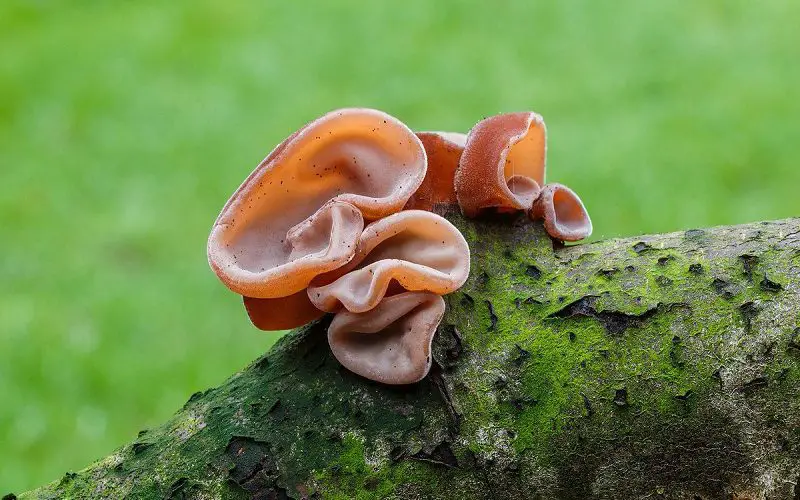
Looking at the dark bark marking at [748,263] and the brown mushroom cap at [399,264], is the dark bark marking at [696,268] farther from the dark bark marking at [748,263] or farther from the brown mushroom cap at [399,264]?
the brown mushroom cap at [399,264]

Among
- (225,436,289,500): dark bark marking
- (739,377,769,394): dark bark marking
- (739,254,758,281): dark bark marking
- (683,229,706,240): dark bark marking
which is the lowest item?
(739,377,769,394): dark bark marking

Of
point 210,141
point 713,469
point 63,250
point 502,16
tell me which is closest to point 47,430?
point 63,250

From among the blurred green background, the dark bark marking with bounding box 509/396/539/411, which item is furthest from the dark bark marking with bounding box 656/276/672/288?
the blurred green background

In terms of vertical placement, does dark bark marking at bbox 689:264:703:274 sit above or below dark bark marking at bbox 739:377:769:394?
above

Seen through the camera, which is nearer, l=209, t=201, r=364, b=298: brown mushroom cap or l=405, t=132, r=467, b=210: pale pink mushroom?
l=209, t=201, r=364, b=298: brown mushroom cap

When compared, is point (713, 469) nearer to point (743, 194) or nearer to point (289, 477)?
point (289, 477)

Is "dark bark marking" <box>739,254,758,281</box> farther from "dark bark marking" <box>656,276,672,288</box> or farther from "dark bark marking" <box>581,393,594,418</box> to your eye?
"dark bark marking" <box>581,393,594,418</box>
